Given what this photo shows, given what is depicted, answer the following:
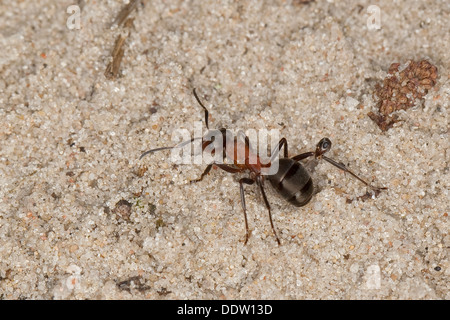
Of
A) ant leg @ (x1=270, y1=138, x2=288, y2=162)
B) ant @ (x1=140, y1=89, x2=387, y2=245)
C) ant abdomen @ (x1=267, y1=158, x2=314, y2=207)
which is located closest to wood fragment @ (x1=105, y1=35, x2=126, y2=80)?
ant @ (x1=140, y1=89, x2=387, y2=245)

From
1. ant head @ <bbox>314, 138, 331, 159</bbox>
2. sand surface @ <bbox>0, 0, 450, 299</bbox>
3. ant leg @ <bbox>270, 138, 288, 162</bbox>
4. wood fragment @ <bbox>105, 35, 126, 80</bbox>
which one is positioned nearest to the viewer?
sand surface @ <bbox>0, 0, 450, 299</bbox>

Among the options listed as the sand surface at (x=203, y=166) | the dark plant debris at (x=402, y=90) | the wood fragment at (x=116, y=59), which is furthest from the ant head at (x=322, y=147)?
the wood fragment at (x=116, y=59)

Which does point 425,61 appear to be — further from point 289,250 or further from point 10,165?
point 10,165

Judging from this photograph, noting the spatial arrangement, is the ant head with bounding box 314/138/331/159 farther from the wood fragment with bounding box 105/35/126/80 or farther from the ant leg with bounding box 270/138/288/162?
the wood fragment with bounding box 105/35/126/80

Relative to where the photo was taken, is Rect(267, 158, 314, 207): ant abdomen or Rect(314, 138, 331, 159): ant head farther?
Rect(314, 138, 331, 159): ant head

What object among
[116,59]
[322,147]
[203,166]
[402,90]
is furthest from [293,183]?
[116,59]

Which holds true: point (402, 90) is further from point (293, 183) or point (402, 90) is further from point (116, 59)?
point (116, 59)
